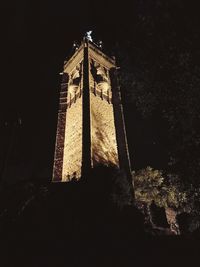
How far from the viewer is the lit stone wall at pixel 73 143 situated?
589 inches

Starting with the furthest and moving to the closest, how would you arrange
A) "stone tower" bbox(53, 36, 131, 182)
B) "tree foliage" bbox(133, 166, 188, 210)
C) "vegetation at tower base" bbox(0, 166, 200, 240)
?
"stone tower" bbox(53, 36, 131, 182) → "tree foliage" bbox(133, 166, 188, 210) → "vegetation at tower base" bbox(0, 166, 200, 240)

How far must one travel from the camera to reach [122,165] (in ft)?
52.7

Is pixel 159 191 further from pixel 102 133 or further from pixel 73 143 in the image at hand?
pixel 73 143

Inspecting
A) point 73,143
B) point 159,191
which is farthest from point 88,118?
point 159,191

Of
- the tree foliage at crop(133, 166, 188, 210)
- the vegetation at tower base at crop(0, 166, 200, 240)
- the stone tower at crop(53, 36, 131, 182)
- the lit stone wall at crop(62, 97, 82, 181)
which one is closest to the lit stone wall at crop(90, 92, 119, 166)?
the stone tower at crop(53, 36, 131, 182)

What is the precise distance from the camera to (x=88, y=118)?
1623 centimetres

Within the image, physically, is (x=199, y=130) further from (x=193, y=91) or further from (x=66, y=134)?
(x=66, y=134)

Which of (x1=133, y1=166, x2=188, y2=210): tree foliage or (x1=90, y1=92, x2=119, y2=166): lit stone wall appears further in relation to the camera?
(x1=90, y1=92, x2=119, y2=166): lit stone wall

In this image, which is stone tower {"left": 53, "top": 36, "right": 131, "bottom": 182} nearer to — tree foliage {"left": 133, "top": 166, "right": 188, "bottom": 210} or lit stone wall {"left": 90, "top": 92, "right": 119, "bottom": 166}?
lit stone wall {"left": 90, "top": 92, "right": 119, "bottom": 166}

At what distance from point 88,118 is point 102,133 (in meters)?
1.22

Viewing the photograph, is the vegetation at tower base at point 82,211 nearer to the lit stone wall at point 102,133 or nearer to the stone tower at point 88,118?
the stone tower at point 88,118

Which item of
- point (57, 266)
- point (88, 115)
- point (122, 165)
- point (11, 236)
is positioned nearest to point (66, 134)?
point (88, 115)

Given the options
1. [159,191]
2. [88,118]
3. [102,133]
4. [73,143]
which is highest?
[88,118]

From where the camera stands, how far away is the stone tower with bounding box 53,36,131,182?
15234mm
